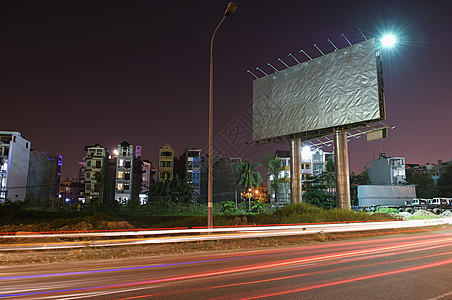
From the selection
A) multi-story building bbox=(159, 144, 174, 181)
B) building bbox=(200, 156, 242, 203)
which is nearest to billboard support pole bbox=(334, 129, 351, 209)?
building bbox=(200, 156, 242, 203)

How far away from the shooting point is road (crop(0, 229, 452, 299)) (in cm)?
633

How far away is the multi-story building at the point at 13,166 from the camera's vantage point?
5734 centimetres

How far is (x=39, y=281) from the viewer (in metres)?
7.38

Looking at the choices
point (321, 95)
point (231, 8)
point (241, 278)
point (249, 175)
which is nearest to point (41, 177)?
point (249, 175)

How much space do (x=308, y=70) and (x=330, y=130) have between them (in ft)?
25.3

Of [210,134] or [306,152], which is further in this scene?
[306,152]

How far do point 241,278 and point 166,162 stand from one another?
67.8m

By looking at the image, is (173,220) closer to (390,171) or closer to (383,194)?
(383,194)

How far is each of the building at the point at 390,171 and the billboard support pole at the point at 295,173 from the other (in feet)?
162

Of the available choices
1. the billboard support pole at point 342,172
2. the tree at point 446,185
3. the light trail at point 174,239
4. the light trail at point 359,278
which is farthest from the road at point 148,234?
the tree at point 446,185

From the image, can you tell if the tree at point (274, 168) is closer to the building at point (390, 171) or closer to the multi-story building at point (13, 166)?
the building at point (390, 171)

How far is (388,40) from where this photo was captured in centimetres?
3238

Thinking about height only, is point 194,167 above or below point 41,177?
above

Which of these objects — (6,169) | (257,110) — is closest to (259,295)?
(257,110)
